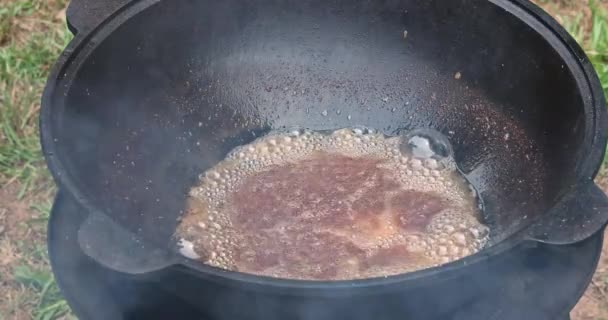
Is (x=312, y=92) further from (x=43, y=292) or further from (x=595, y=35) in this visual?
(x=595, y=35)

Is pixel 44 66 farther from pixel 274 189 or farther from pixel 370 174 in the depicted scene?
pixel 370 174

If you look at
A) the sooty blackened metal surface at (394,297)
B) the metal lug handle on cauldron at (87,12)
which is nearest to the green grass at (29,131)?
the sooty blackened metal surface at (394,297)

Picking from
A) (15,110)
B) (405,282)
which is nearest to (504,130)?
(405,282)

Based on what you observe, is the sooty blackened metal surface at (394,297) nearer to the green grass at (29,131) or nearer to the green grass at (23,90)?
the green grass at (29,131)

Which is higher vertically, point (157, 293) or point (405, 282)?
point (405, 282)

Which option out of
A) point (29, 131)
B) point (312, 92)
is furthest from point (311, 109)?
point (29, 131)

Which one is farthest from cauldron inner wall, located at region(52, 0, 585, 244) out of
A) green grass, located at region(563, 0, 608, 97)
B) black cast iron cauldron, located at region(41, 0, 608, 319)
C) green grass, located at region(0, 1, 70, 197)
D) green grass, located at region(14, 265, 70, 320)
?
green grass, located at region(563, 0, 608, 97)

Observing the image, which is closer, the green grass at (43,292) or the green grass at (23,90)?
the green grass at (43,292)
